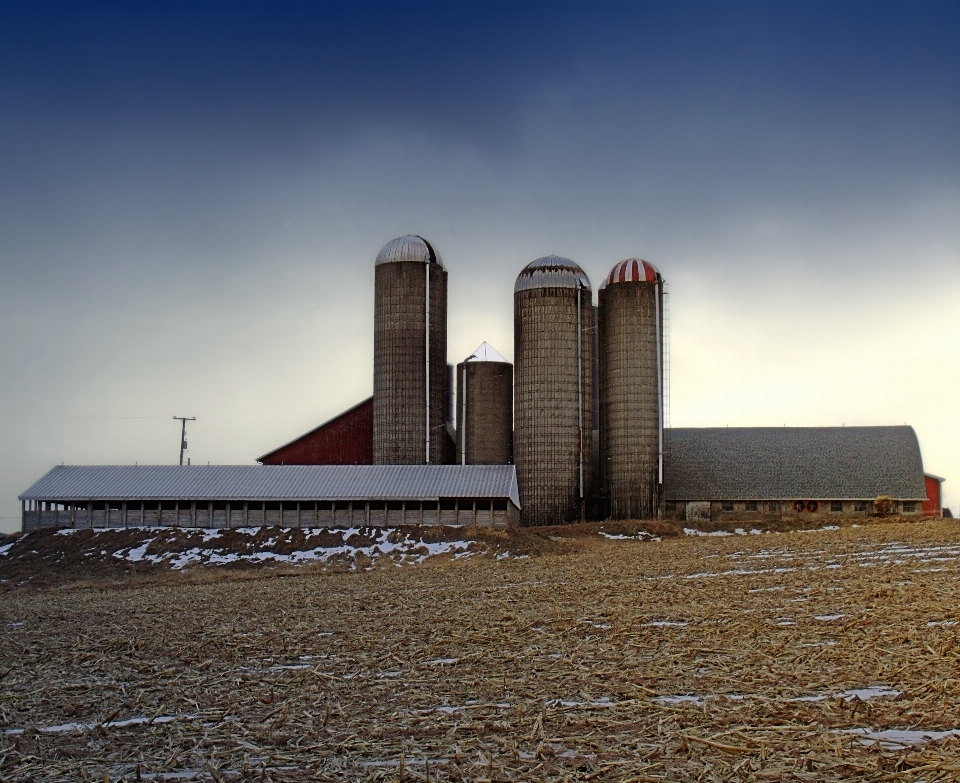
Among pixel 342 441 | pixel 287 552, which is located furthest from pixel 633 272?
pixel 287 552

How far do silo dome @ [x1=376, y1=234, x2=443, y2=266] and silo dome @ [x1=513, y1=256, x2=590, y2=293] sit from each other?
5.12 m

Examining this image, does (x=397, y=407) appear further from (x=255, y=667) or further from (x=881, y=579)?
(x=255, y=667)

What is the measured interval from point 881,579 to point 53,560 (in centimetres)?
3787

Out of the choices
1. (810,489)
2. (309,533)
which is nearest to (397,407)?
(309,533)

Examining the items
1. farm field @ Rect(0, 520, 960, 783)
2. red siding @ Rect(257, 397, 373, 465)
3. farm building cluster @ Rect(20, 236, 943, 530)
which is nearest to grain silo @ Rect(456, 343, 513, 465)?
farm building cluster @ Rect(20, 236, 943, 530)

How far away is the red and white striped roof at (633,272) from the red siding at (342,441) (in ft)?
51.0

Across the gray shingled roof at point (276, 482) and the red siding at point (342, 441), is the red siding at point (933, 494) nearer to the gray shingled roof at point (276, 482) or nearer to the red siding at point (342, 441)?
the gray shingled roof at point (276, 482)

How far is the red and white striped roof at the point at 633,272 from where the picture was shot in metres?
60.5

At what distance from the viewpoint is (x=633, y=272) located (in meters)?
60.6

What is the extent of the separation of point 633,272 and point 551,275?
4425mm

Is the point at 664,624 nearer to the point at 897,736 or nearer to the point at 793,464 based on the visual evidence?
the point at 897,736

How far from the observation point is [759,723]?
9.87 m

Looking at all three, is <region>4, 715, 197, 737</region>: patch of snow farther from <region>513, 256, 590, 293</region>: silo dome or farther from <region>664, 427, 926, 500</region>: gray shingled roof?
<region>664, 427, 926, 500</region>: gray shingled roof

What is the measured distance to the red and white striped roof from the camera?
60.5 metres
